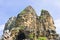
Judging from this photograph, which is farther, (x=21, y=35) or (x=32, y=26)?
(x=32, y=26)

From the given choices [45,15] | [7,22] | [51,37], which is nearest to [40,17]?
[45,15]

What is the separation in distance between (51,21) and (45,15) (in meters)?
2.47

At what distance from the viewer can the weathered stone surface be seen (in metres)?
63.5

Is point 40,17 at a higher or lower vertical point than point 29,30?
higher

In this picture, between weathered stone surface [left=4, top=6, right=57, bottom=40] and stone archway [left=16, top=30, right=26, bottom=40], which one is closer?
weathered stone surface [left=4, top=6, right=57, bottom=40]

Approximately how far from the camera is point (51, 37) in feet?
218

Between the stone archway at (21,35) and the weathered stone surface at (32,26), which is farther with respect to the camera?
the stone archway at (21,35)

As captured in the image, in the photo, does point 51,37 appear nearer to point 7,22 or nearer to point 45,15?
point 45,15

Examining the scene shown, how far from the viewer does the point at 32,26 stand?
6838 cm

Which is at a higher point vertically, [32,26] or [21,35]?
[32,26]

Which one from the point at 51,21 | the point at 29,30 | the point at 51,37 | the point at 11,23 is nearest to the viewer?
the point at 29,30

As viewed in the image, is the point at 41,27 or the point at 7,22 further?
the point at 7,22

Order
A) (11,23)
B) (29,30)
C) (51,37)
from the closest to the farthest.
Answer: (29,30), (51,37), (11,23)

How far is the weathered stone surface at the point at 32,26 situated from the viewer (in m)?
63.5
